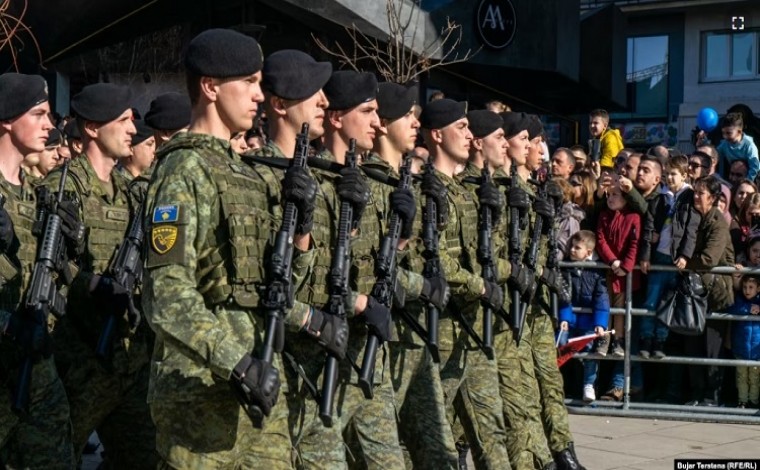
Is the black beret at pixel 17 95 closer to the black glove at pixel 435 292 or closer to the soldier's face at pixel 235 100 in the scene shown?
the soldier's face at pixel 235 100

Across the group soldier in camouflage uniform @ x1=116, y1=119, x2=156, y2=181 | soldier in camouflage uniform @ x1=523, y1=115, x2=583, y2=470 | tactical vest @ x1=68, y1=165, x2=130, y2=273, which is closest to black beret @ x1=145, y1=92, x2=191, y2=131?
soldier in camouflage uniform @ x1=116, y1=119, x2=156, y2=181

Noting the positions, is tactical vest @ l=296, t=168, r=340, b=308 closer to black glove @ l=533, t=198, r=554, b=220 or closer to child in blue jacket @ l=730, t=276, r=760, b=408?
black glove @ l=533, t=198, r=554, b=220

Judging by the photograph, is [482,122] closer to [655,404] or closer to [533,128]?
[533,128]

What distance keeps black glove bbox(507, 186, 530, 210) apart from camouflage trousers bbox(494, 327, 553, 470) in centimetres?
81

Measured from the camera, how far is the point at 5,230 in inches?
240

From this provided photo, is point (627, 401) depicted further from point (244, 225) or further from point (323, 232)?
point (244, 225)

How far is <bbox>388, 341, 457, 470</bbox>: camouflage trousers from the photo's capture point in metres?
6.93

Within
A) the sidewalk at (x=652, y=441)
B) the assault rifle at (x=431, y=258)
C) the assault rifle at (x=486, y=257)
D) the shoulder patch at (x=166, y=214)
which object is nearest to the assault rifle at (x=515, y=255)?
the assault rifle at (x=486, y=257)

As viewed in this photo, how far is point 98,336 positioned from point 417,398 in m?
1.65

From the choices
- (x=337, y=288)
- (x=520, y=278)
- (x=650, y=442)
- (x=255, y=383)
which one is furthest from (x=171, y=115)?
(x=650, y=442)

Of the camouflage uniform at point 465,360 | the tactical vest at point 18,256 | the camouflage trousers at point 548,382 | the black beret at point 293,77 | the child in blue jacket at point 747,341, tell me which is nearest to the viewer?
the black beret at point 293,77

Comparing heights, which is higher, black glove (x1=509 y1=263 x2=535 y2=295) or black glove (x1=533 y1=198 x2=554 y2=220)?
black glove (x1=533 y1=198 x2=554 y2=220)

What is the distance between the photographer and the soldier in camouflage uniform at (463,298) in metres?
7.69

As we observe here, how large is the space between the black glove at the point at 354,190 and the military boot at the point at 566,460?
393 centimetres
